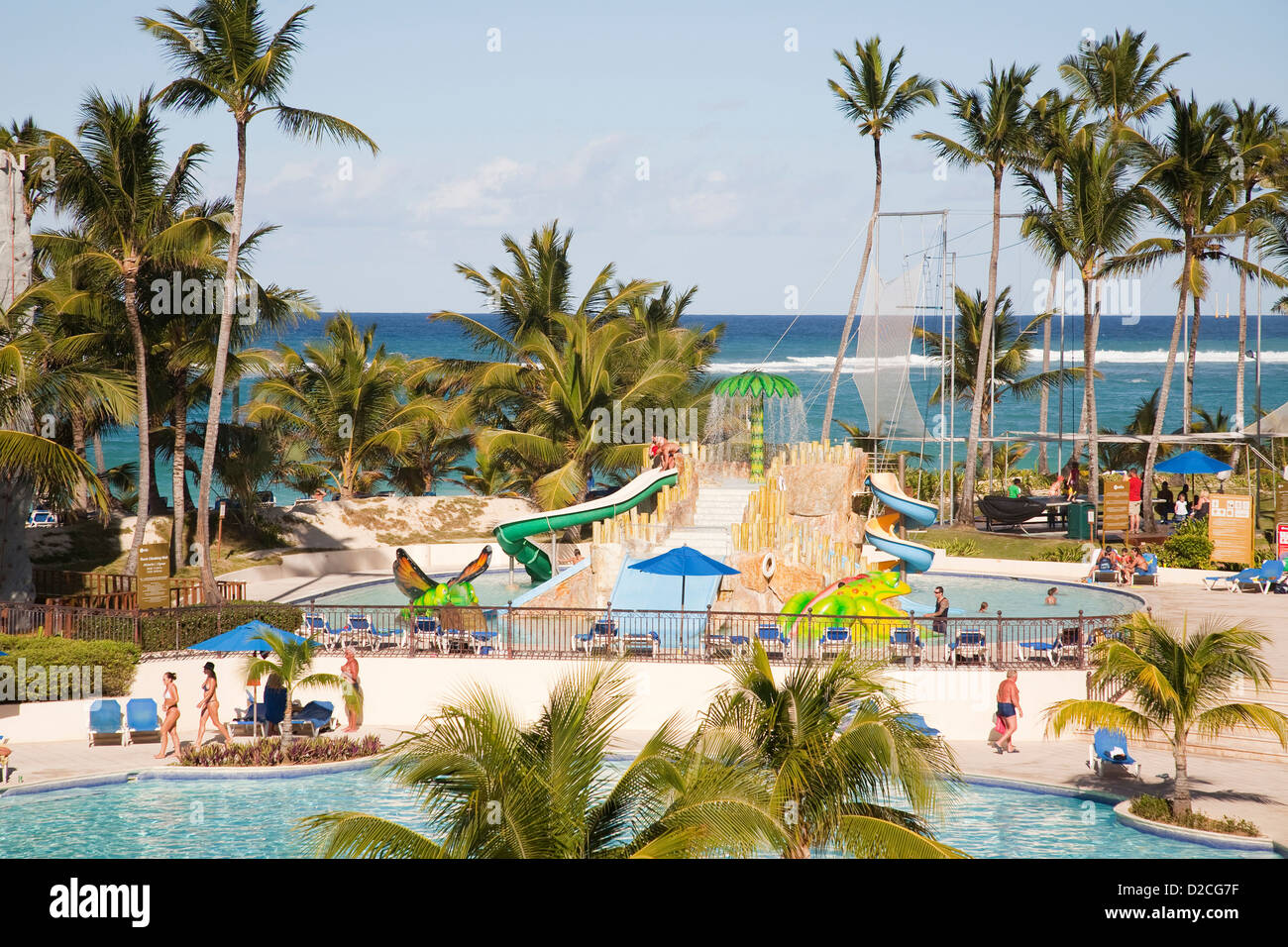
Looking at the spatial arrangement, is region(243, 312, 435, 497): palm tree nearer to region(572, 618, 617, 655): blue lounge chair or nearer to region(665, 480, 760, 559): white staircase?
region(665, 480, 760, 559): white staircase

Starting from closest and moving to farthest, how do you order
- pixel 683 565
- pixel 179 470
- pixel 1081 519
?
pixel 683 565 < pixel 179 470 < pixel 1081 519

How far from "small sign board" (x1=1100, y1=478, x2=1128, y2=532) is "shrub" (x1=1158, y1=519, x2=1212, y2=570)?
55.4 inches

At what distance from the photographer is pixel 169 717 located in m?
16.7

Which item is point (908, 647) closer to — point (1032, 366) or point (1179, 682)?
point (1179, 682)

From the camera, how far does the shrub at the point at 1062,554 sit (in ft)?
98.5

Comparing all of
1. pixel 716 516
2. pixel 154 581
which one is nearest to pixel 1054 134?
pixel 716 516

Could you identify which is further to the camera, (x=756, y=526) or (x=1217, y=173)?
(x=1217, y=173)

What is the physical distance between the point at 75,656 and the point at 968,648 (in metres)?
13.3

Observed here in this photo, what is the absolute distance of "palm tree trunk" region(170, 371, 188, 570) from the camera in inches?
1027

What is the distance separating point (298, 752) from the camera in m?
16.5

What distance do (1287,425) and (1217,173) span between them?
673cm
